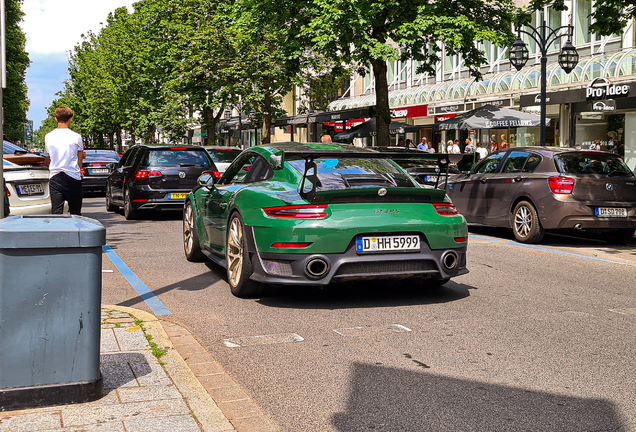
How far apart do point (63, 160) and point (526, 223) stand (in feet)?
23.0

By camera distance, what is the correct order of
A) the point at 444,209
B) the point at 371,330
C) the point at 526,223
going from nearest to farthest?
the point at 371,330, the point at 444,209, the point at 526,223

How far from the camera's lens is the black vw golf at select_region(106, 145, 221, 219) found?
15.5m

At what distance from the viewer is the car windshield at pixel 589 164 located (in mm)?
11711

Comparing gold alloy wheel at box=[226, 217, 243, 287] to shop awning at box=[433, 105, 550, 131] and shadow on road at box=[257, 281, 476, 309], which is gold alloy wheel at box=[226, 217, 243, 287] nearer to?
shadow on road at box=[257, 281, 476, 309]

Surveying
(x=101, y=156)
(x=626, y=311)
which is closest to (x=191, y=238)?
(x=626, y=311)

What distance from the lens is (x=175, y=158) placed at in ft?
52.2

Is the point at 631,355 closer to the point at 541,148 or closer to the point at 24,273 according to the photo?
the point at 24,273

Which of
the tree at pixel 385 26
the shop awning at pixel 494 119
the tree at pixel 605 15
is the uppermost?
the tree at pixel 385 26

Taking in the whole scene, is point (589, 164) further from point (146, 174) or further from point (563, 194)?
point (146, 174)

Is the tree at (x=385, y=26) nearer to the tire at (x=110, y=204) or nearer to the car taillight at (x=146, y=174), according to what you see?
the tire at (x=110, y=204)

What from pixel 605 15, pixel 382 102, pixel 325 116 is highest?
pixel 605 15

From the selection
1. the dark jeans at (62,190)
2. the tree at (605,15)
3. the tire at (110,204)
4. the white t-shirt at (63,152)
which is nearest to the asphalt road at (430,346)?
the dark jeans at (62,190)

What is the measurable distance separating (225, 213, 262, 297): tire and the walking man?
299cm

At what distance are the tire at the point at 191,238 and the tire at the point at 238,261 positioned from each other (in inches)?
71.1
